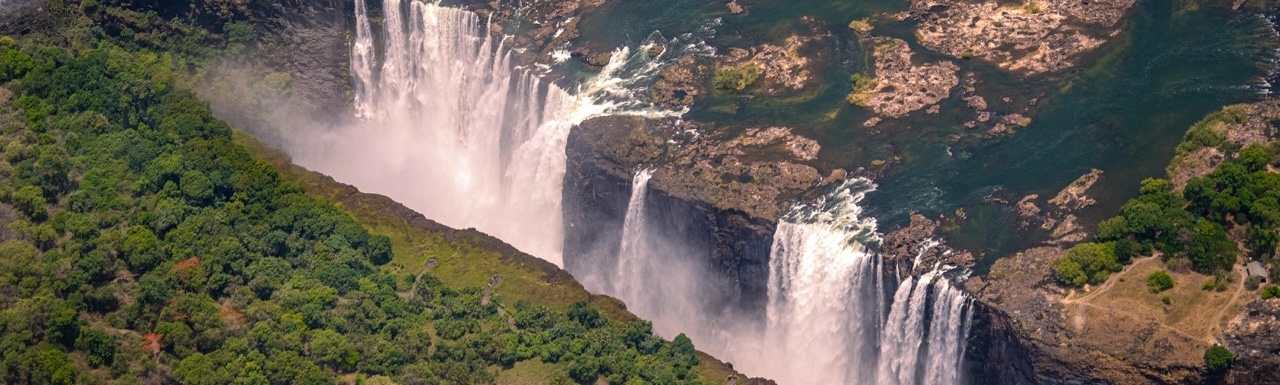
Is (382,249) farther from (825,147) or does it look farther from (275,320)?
(825,147)

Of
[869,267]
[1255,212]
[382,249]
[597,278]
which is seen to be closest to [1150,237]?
[1255,212]

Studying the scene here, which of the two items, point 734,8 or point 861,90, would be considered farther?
point 734,8

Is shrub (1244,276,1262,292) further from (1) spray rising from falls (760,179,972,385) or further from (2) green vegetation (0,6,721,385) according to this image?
(2) green vegetation (0,6,721,385)

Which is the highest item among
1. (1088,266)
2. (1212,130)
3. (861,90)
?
(1212,130)

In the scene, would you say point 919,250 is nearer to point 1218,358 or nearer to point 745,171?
point 745,171

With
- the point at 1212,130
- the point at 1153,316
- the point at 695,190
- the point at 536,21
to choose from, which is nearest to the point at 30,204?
the point at 536,21

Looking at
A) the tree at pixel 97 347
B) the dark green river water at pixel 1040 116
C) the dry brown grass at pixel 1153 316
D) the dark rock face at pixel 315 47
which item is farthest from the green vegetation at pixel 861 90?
the tree at pixel 97 347
